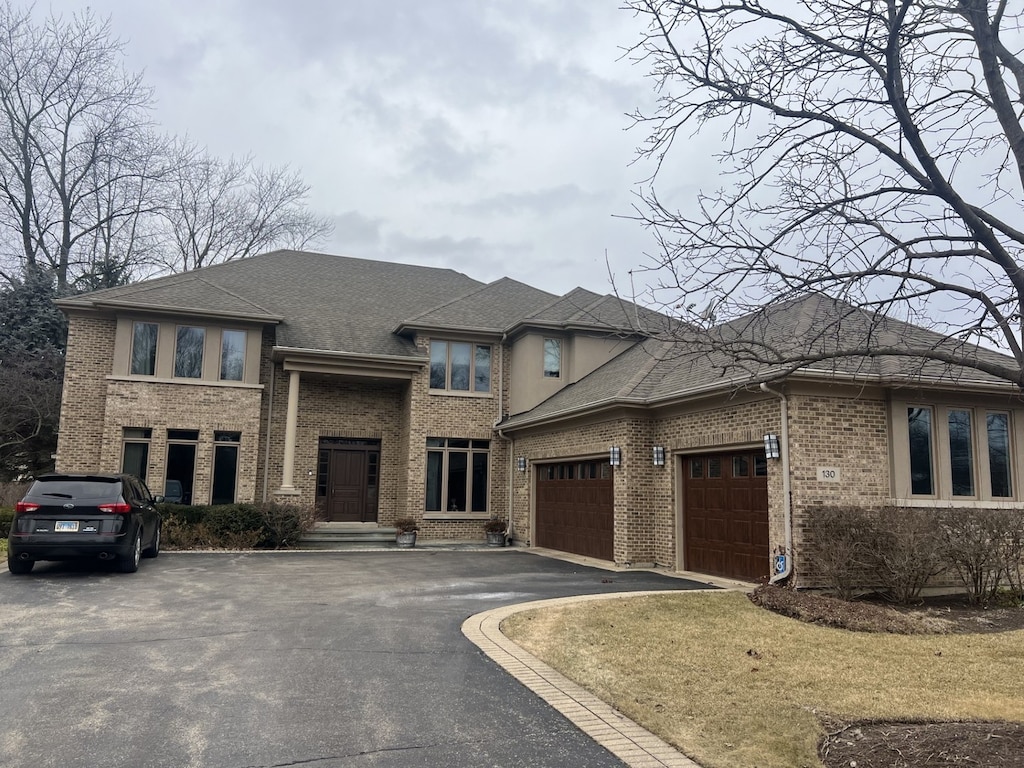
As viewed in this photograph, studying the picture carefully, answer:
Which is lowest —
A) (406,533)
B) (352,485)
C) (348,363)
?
(406,533)

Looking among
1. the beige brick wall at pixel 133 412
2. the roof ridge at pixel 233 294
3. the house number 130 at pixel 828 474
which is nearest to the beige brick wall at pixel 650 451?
the house number 130 at pixel 828 474

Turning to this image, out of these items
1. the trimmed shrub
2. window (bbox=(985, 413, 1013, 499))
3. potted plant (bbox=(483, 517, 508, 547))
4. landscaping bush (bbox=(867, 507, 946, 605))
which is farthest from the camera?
potted plant (bbox=(483, 517, 508, 547))

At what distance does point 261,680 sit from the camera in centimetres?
604

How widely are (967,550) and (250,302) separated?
17.0 metres

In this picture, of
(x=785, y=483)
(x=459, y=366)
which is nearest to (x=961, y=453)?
(x=785, y=483)

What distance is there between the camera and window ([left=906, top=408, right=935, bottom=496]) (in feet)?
38.1

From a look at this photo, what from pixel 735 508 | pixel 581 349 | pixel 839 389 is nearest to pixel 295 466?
pixel 581 349

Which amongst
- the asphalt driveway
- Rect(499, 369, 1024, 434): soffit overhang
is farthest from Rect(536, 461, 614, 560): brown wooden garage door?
the asphalt driveway

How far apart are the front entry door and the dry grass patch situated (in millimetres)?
12669

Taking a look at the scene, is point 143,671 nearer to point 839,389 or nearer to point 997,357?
point 839,389

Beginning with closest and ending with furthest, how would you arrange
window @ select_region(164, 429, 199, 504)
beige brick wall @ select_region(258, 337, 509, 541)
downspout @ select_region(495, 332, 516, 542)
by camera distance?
window @ select_region(164, 429, 199, 504) → beige brick wall @ select_region(258, 337, 509, 541) → downspout @ select_region(495, 332, 516, 542)

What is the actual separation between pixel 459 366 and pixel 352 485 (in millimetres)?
4457

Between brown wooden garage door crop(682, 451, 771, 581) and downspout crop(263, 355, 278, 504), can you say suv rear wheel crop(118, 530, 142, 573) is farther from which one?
brown wooden garage door crop(682, 451, 771, 581)

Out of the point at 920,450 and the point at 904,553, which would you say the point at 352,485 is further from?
the point at 904,553
